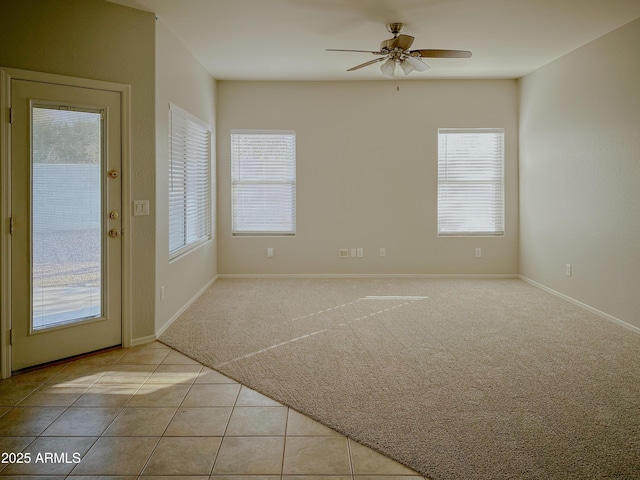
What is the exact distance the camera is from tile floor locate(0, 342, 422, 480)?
2199mm

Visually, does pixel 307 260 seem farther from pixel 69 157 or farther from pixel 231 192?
pixel 69 157

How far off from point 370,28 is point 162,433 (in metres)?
3.85

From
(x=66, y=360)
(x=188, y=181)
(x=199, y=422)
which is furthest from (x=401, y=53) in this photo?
(x=66, y=360)

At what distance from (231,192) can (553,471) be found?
549 cm

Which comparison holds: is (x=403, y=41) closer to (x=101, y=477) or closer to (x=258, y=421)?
(x=258, y=421)

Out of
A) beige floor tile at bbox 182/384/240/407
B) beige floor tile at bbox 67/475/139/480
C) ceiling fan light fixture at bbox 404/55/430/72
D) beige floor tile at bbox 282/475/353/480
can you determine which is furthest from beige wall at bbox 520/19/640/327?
beige floor tile at bbox 67/475/139/480

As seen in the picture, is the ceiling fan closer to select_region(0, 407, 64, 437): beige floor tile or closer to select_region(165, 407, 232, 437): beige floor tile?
select_region(165, 407, 232, 437): beige floor tile

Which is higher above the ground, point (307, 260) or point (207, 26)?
point (207, 26)

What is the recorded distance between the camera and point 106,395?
9.88 feet

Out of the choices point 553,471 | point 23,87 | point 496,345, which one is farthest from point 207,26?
point 553,471

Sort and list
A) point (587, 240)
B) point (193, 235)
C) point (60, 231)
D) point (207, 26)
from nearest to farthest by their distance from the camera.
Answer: point (60, 231)
point (207, 26)
point (587, 240)
point (193, 235)

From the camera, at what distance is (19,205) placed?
331 cm

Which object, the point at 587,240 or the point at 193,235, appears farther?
the point at 193,235

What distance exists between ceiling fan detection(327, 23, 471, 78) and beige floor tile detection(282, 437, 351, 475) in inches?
120
